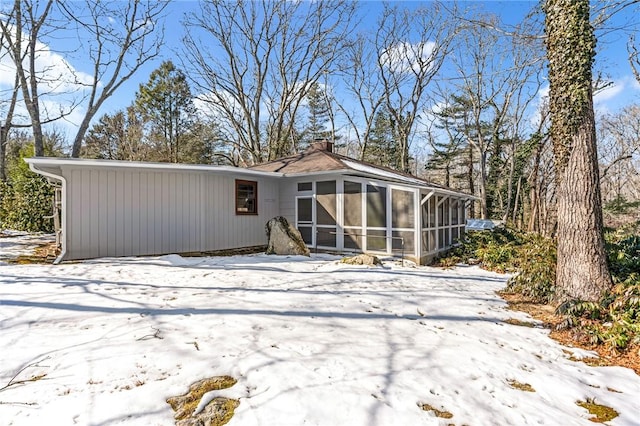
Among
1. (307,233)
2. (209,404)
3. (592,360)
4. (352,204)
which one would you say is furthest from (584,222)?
(307,233)

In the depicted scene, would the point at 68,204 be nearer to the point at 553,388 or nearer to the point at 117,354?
the point at 117,354

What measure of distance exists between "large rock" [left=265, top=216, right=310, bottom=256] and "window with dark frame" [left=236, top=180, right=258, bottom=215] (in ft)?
4.15

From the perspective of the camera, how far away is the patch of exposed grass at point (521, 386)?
2617 millimetres

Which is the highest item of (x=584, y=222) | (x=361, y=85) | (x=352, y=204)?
(x=361, y=85)

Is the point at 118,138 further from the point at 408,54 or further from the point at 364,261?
the point at 364,261

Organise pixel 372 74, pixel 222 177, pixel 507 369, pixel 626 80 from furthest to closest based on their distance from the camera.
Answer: pixel 372 74 → pixel 626 80 → pixel 222 177 → pixel 507 369

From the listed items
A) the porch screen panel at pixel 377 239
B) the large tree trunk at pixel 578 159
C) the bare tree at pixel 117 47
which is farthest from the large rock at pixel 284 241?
the bare tree at pixel 117 47

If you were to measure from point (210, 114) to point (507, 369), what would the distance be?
20.6m

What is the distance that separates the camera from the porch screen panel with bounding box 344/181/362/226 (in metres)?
9.24

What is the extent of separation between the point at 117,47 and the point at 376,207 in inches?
472

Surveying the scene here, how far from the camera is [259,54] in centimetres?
1811

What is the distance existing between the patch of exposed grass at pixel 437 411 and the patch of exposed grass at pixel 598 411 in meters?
1.03

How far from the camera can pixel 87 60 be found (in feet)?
42.1

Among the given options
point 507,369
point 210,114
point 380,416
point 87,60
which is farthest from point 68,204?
A: point 210,114
